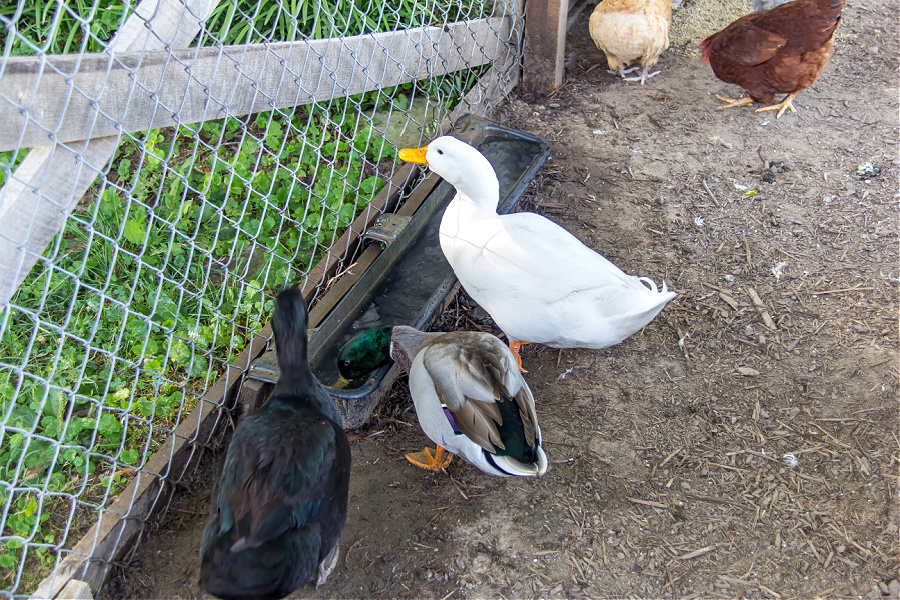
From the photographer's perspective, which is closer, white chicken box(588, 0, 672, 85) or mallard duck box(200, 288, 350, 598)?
mallard duck box(200, 288, 350, 598)

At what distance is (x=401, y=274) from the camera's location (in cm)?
289

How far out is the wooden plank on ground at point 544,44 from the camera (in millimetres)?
3686

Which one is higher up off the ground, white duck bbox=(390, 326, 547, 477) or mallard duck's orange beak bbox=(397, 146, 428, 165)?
mallard duck's orange beak bbox=(397, 146, 428, 165)

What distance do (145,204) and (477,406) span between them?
5.88 ft

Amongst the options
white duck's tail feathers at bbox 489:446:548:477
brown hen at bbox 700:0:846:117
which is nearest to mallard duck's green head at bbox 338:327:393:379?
white duck's tail feathers at bbox 489:446:548:477

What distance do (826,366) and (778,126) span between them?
1.93 metres

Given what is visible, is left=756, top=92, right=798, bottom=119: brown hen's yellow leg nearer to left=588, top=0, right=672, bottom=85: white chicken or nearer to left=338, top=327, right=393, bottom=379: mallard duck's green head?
left=588, top=0, right=672, bottom=85: white chicken

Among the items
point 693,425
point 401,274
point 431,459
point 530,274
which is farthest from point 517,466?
point 401,274

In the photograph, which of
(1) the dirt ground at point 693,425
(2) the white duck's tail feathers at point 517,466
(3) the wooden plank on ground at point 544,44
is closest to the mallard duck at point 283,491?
(1) the dirt ground at point 693,425

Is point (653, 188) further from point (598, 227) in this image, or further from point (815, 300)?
point (815, 300)

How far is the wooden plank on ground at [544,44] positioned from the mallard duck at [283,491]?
2.65m

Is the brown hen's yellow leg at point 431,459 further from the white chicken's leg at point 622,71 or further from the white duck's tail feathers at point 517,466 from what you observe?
the white chicken's leg at point 622,71

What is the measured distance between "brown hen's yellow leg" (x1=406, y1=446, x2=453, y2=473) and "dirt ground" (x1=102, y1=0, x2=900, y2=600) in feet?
0.11

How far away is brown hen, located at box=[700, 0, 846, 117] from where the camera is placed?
3631 mm
